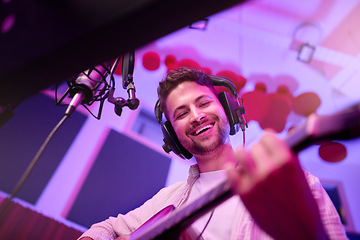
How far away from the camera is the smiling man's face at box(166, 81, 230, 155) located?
1353 mm

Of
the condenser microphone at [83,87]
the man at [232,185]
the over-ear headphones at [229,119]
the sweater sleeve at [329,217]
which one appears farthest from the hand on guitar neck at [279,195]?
the over-ear headphones at [229,119]

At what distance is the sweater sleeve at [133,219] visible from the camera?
128 centimetres

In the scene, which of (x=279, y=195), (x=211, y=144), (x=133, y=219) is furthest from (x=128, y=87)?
(x=279, y=195)

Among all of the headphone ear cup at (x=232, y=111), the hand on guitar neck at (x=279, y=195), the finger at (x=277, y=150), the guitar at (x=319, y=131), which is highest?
the headphone ear cup at (x=232, y=111)

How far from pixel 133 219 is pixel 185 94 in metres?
0.88

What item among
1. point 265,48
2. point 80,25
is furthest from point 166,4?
point 265,48

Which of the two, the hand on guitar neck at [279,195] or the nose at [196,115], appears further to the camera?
the nose at [196,115]

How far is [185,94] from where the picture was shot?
59.3 inches

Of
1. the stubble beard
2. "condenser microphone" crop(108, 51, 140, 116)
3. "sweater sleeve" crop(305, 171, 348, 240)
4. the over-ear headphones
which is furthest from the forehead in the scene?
"sweater sleeve" crop(305, 171, 348, 240)

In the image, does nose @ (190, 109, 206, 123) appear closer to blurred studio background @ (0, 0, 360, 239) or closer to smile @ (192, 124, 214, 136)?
smile @ (192, 124, 214, 136)

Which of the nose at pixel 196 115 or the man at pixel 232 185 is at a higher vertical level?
the nose at pixel 196 115

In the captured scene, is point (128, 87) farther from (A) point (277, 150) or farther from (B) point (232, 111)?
(A) point (277, 150)

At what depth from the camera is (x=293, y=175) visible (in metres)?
0.36

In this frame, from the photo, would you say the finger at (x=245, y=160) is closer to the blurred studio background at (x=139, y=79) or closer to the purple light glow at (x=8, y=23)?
the blurred studio background at (x=139, y=79)
